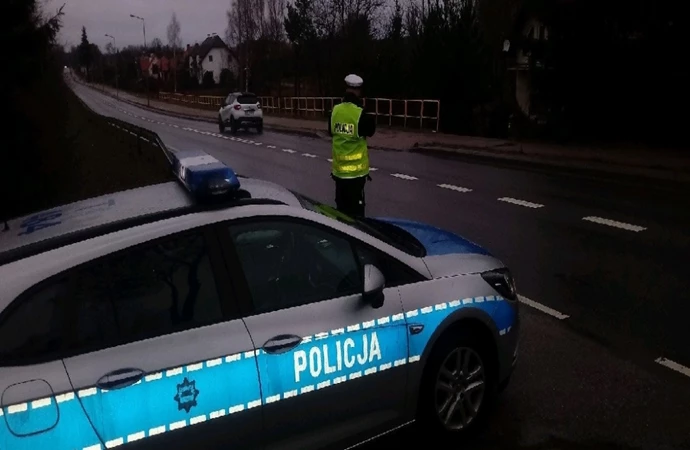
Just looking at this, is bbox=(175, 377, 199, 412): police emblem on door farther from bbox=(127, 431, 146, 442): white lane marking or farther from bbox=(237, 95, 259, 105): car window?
bbox=(237, 95, 259, 105): car window

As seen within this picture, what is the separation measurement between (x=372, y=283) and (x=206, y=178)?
37.8 inches

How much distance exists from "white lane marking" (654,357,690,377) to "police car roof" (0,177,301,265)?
2919 mm

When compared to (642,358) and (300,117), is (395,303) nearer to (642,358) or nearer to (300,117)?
(642,358)

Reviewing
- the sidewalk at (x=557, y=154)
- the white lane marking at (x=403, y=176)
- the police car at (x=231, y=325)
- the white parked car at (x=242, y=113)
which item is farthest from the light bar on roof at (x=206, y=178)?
the white parked car at (x=242, y=113)

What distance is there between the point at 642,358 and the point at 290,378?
304 centimetres

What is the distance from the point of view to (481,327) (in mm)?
4168

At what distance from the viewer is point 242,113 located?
112 ft

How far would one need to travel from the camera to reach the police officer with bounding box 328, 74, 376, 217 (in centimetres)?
729

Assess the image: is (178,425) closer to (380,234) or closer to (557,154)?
(380,234)

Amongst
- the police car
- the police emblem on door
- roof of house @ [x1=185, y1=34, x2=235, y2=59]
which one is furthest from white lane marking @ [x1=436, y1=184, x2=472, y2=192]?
roof of house @ [x1=185, y1=34, x2=235, y2=59]

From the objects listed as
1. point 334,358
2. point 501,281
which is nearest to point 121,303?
point 334,358

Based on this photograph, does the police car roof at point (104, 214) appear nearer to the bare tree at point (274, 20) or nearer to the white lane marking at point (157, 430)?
the white lane marking at point (157, 430)

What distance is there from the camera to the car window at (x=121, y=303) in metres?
2.81

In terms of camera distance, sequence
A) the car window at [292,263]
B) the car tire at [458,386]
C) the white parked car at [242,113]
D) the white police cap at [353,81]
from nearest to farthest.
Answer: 1. the car window at [292,263]
2. the car tire at [458,386]
3. the white police cap at [353,81]
4. the white parked car at [242,113]
